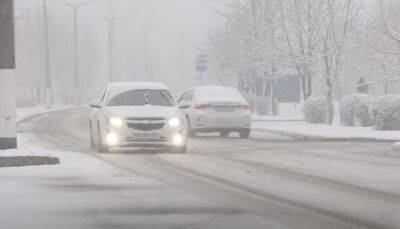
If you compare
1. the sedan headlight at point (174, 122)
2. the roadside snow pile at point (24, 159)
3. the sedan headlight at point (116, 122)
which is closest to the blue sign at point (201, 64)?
the sedan headlight at point (174, 122)

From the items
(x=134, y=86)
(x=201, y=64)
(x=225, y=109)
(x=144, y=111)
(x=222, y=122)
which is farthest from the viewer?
(x=201, y=64)

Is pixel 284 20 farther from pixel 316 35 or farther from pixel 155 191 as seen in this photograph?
pixel 155 191

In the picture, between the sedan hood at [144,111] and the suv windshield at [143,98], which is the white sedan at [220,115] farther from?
the sedan hood at [144,111]

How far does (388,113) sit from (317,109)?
255 inches

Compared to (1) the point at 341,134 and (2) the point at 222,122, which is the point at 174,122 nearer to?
(2) the point at 222,122

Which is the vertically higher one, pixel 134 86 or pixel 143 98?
pixel 134 86

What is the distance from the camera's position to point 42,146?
20641mm

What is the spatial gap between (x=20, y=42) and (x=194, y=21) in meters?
99.1

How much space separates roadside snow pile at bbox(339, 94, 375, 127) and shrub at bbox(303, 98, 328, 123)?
185 cm

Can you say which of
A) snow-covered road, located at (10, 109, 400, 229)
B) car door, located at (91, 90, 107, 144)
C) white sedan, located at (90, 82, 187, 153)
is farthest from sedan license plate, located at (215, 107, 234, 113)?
white sedan, located at (90, 82, 187, 153)

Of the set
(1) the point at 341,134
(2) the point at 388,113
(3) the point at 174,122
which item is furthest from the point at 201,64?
(3) the point at 174,122

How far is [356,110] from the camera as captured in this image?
30.2 meters

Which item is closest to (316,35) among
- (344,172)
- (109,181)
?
(344,172)

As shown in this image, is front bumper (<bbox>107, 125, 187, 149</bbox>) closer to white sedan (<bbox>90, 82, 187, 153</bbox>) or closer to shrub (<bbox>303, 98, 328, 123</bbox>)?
white sedan (<bbox>90, 82, 187, 153</bbox>)
